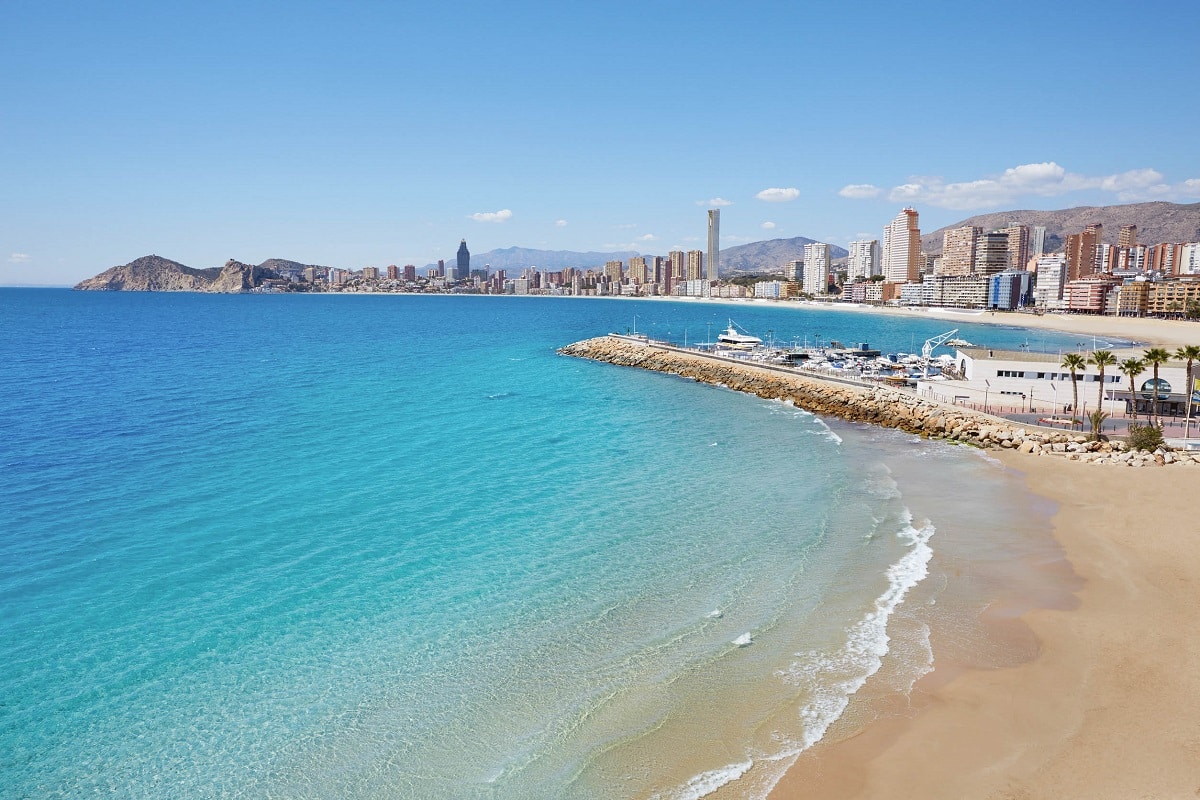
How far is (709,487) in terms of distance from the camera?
2820 cm

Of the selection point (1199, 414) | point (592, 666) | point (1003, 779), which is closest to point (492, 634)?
point (592, 666)

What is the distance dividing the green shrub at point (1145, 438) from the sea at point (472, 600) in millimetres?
7419

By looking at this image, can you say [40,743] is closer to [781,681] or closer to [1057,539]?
[781,681]

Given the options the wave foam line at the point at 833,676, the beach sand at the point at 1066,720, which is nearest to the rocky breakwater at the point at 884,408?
the beach sand at the point at 1066,720

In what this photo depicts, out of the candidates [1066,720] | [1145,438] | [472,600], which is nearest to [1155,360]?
[1145,438]

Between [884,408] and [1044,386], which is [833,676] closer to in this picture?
[884,408]

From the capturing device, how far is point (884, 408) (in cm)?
4672

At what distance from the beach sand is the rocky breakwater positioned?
15472 mm

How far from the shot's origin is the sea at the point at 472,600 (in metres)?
12.0

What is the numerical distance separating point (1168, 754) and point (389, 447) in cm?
2964

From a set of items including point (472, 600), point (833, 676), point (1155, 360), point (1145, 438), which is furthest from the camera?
point (1155, 360)

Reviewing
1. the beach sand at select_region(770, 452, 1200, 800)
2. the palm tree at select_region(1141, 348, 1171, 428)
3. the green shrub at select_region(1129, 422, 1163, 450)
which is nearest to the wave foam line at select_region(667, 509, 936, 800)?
the beach sand at select_region(770, 452, 1200, 800)

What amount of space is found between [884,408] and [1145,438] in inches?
601

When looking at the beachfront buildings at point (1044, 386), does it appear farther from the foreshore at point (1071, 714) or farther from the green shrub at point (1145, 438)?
the foreshore at point (1071, 714)
